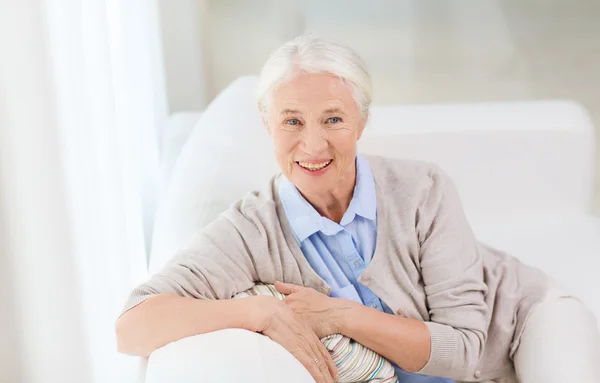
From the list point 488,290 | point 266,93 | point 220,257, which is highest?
point 266,93

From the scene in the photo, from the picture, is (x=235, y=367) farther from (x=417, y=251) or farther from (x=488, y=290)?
(x=488, y=290)

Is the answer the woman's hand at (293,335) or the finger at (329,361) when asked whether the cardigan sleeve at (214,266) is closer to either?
the woman's hand at (293,335)

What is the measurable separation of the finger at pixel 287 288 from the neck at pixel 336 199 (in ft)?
0.59

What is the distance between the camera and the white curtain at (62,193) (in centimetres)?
127

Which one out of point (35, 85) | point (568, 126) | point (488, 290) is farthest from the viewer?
point (568, 126)

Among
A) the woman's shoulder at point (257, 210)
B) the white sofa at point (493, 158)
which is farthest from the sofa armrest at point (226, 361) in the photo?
the white sofa at point (493, 158)

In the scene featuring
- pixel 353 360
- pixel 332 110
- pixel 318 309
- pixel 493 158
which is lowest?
pixel 353 360

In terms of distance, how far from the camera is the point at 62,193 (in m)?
1.38

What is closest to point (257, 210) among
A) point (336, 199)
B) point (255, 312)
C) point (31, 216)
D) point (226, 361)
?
point (336, 199)

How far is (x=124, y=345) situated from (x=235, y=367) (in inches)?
11.3

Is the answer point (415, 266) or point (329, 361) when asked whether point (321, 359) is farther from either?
point (415, 266)

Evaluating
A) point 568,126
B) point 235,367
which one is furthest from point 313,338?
point 568,126

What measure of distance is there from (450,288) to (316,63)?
1.79ft

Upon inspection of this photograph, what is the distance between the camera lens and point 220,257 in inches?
66.0
